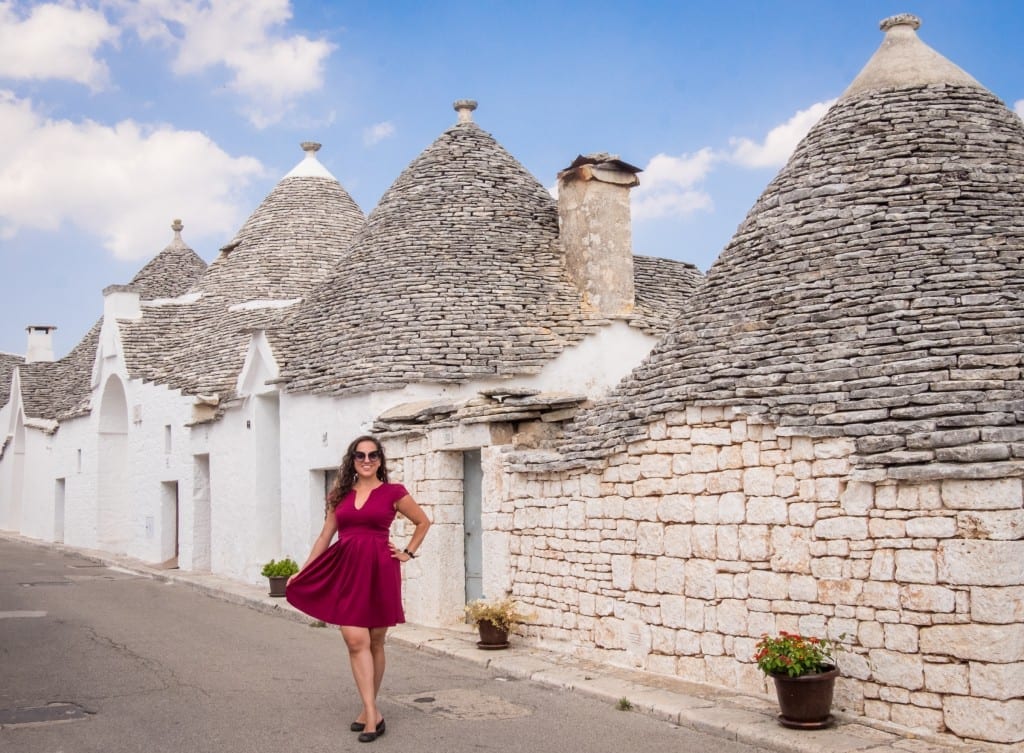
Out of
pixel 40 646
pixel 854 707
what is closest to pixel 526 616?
pixel 854 707

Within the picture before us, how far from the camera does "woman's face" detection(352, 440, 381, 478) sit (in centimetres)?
698

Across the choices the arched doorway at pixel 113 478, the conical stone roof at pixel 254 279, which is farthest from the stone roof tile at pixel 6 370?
the conical stone roof at pixel 254 279

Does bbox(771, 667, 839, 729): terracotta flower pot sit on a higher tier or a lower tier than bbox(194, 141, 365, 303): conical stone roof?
lower

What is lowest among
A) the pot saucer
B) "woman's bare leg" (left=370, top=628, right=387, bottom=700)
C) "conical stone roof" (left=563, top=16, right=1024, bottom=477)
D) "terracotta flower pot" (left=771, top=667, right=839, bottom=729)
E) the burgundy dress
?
the pot saucer

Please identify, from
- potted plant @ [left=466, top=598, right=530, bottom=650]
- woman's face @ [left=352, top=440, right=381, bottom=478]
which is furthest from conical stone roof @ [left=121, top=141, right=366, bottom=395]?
woman's face @ [left=352, top=440, right=381, bottom=478]

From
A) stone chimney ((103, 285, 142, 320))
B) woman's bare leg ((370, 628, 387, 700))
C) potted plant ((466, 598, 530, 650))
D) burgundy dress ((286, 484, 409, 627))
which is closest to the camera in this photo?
burgundy dress ((286, 484, 409, 627))

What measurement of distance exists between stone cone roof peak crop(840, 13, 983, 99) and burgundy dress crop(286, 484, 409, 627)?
19.9 ft

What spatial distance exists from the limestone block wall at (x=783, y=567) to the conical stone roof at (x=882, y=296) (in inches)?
9.3

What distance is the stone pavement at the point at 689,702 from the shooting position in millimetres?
6480

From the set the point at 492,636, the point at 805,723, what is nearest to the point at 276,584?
the point at 492,636

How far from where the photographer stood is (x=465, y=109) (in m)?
18.9

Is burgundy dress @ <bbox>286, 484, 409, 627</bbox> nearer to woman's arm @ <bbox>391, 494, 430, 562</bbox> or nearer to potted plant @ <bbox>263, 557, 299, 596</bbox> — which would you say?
woman's arm @ <bbox>391, 494, 430, 562</bbox>

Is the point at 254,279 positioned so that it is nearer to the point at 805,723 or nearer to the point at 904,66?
the point at 904,66

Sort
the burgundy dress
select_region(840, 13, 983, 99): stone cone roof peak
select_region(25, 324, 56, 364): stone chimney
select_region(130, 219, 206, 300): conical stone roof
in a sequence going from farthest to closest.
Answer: select_region(25, 324, 56, 364): stone chimney, select_region(130, 219, 206, 300): conical stone roof, select_region(840, 13, 983, 99): stone cone roof peak, the burgundy dress
